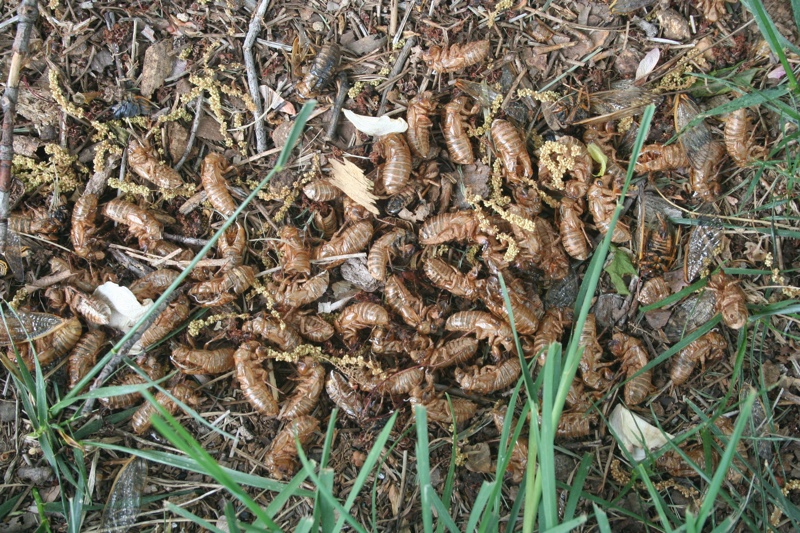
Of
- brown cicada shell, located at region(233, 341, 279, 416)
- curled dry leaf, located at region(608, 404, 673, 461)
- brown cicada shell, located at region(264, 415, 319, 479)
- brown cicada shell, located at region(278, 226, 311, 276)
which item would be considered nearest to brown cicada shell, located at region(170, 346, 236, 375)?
brown cicada shell, located at region(233, 341, 279, 416)

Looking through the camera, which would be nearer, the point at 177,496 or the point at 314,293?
the point at 177,496

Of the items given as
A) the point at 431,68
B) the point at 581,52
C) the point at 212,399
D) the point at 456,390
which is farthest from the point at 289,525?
the point at 581,52

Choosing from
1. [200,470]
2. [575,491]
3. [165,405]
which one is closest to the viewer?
[200,470]

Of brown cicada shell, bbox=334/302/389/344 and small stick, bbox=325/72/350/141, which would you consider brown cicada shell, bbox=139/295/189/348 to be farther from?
small stick, bbox=325/72/350/141

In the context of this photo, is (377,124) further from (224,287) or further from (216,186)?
(224,287)

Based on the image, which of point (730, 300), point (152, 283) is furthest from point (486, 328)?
point (152, 283)

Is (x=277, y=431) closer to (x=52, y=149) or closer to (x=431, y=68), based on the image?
(x=52, y=149)
